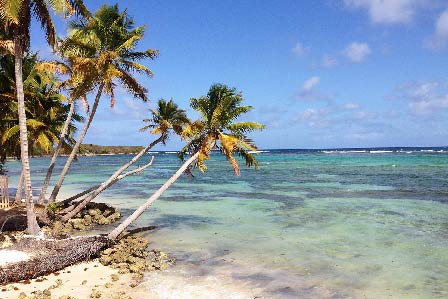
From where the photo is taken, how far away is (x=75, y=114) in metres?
28.8

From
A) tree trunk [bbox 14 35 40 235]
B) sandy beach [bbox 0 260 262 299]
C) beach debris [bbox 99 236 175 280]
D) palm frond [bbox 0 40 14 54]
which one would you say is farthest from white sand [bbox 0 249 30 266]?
palm frond [bbox 0 40 14 54]

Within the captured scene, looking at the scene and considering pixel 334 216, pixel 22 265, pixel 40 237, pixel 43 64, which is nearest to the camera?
pixel 22 265

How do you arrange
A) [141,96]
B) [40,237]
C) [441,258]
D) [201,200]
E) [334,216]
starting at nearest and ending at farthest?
[40,237]
[441,258]
[141,96]
[334,216]
[201,200]

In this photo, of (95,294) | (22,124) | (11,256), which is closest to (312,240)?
(95,294)

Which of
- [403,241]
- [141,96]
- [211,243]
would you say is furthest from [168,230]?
[403,241]

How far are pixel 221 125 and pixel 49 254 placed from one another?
9.80 meters

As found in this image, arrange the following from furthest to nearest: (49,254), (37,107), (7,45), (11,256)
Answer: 1. (37,107)
2. (7,45)
3. (49,254)
4. (11,256)

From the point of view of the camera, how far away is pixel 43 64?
20453mm

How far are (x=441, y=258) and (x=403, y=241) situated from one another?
3.26m

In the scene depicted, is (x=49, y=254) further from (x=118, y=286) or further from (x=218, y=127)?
(x=218, y=127)

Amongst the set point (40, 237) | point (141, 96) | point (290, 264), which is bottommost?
point (290, 264)

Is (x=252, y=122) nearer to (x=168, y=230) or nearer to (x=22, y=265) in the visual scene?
(x=168, y=230)

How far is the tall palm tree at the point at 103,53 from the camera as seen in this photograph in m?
20.9

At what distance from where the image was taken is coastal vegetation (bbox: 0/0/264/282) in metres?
16.4
